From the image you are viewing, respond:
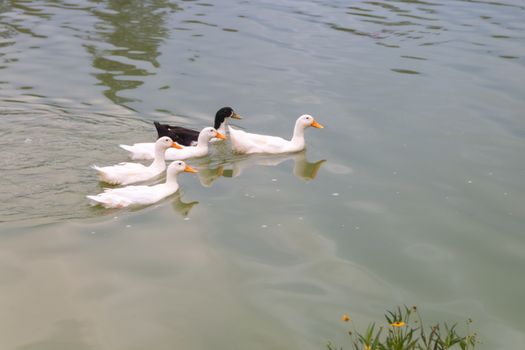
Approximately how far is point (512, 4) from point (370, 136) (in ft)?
31.7

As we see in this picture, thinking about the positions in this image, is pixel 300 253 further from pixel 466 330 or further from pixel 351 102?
pixel 351 102

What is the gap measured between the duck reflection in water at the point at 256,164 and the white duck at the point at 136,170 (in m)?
0.54

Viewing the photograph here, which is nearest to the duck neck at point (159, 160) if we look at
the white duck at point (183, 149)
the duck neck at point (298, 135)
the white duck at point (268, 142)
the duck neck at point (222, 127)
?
the white duck at point (183, 149)

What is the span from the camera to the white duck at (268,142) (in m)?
→ 10.4

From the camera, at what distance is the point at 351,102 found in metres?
→ 12.4

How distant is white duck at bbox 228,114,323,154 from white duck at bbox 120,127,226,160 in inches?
11.7

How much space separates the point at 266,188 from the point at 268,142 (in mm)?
1134

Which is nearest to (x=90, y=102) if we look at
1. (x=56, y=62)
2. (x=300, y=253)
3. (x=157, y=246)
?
(x=56, y=62)

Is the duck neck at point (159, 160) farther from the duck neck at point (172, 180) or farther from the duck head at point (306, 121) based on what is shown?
the duck head at point (306, 121)

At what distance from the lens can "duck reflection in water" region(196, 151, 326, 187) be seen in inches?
393

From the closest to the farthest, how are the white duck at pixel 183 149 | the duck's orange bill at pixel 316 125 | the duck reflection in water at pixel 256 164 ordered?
the duck reflection in water at pixel 256 164
the white duck at pixel 183 149
the duck's orange bill at pixel 316 125

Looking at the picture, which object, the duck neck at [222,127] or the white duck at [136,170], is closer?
the white duck at [136,170]

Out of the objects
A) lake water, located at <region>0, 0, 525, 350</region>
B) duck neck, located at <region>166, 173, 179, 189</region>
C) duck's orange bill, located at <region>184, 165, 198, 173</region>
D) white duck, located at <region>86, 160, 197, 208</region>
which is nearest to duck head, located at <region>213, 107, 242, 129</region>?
lake water, located at <region>0, 0, 525, 350</region>

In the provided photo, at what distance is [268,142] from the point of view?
34.3 ft
